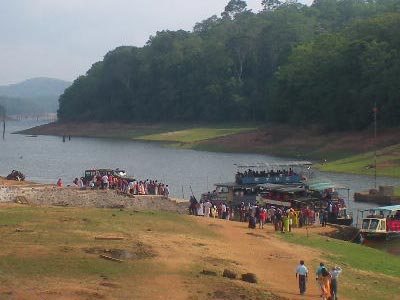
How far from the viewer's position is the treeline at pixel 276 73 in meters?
106

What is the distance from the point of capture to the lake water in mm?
69625

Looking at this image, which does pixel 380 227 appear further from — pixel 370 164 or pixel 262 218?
pixel 370 164

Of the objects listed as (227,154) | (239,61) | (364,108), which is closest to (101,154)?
(227,154)

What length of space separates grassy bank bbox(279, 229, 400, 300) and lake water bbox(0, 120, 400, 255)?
16.0 m

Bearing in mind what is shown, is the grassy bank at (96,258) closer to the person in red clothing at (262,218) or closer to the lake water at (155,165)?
the person in red clothing at (262,218)

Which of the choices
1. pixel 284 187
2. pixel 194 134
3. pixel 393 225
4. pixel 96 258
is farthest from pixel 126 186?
pixel 194 134

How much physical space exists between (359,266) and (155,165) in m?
60.8

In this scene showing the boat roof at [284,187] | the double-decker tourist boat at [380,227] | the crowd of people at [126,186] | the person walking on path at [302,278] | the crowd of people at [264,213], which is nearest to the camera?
the person walking on path at [302,278]

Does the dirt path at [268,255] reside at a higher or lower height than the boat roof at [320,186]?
lower

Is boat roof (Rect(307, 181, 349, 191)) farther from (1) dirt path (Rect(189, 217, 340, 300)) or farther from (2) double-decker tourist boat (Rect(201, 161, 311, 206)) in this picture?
(1) dirt path (Rect(189, 217, 340, 300))

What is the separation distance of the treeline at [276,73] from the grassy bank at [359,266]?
65615 mm

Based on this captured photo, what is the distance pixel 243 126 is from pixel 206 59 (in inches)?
1175

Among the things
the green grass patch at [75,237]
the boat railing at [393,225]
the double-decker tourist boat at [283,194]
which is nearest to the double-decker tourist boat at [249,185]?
the double-decker tourist boat at [283,194]

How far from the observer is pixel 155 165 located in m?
91.4
